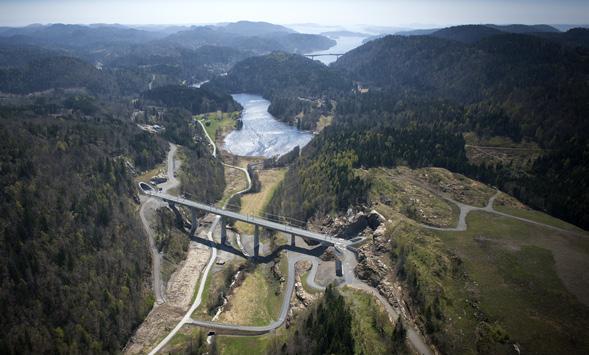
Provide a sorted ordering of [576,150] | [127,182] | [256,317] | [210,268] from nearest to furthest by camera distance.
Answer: [256,317] → [210,268] → [127,182] → [576,150]

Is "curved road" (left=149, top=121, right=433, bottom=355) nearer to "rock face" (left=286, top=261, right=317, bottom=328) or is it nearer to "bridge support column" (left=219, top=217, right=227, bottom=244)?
"rock face" (left=286, top=261, right=317, bottom=328)

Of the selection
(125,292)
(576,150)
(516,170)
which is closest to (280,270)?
(125,292)

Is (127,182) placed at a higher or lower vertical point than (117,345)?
higher

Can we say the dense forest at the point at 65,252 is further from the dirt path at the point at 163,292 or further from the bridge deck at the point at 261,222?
the bridge deck at the point at 261,222

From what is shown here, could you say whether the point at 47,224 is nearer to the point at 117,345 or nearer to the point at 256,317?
the point at 117,345

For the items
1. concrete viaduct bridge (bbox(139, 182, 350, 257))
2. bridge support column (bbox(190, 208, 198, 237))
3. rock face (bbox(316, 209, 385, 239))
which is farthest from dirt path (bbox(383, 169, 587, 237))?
bridge support column (bbox(190, 208, 198, 237))

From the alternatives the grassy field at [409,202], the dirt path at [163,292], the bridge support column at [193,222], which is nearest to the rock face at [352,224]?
the grassy field at [409,202]
